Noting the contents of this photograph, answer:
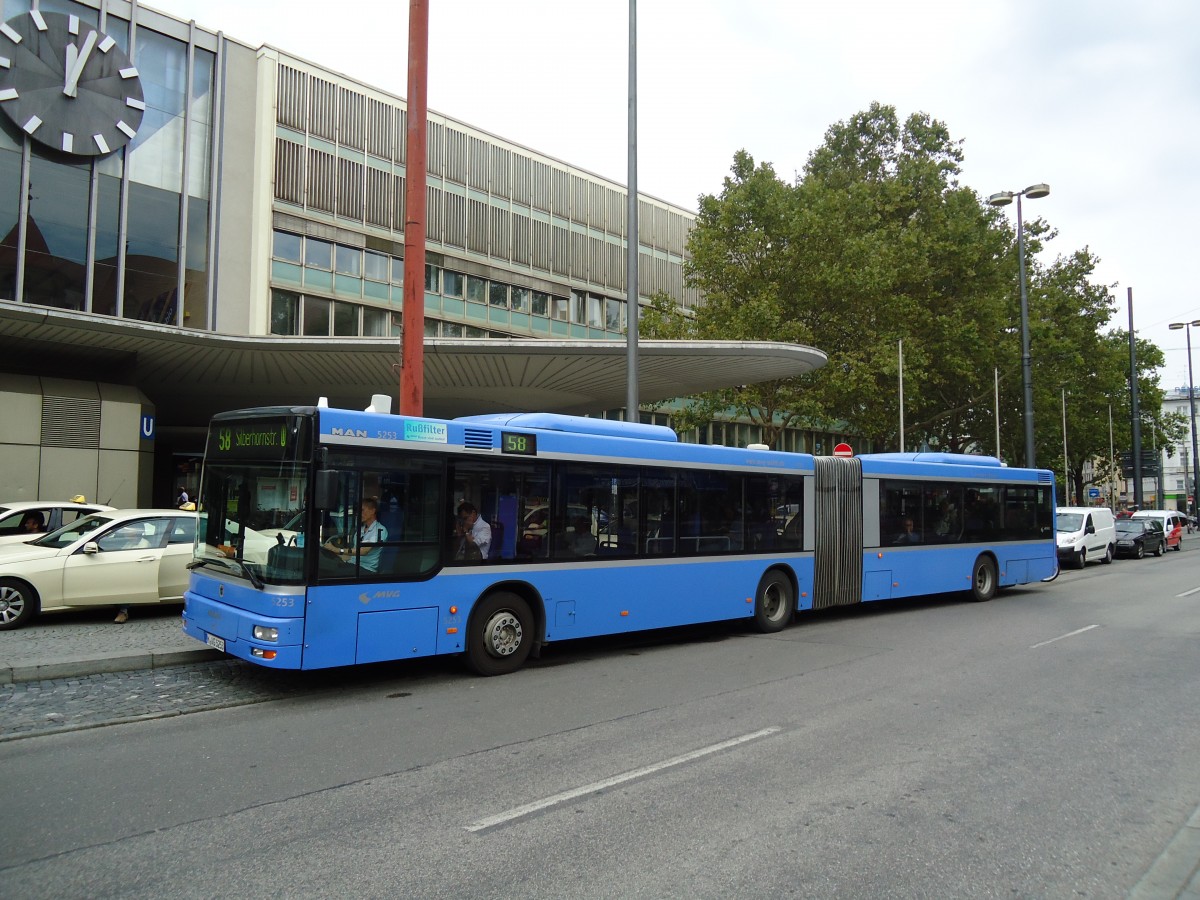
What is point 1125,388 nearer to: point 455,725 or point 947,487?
point 947,487

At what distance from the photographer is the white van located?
25984mm

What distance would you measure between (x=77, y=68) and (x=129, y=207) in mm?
3407

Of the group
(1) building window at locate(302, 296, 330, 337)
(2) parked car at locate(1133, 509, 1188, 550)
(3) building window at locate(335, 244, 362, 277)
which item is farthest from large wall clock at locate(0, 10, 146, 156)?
(2) parked car at locate(1133, 509, 1188, 550)

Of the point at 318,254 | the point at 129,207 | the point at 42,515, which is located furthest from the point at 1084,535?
the point at 129,207

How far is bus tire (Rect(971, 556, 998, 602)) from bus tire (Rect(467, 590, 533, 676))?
34.6ft

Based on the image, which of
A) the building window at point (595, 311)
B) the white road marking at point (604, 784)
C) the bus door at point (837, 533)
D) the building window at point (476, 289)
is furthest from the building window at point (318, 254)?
the white road marking at point (604, 784)

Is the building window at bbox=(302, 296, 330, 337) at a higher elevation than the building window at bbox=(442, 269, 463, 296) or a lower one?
lower

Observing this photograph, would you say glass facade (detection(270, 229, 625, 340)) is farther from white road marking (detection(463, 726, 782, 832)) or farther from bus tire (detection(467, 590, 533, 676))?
white road marking (detection(463, 726, 782, 832))

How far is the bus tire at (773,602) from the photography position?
12359 millimetres

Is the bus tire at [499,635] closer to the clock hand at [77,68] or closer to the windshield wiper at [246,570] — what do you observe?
the windshield wiper at [246,570]

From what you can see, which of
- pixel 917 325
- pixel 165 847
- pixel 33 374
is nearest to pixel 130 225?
pixel 33 374

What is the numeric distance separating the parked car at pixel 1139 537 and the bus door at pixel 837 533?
22213 mm

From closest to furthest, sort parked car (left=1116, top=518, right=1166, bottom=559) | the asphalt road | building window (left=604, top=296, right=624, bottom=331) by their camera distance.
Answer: the asphalt road, parked car (left=1116, top=518, right=1166, bottom=559), building window (left=604, top=296, right=624, bottom=331)

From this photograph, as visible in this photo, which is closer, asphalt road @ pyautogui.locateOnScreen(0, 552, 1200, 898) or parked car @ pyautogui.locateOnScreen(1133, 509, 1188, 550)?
asphalt road @ pyautogui.locateOnScreen(0, 552, 1200, 898)
